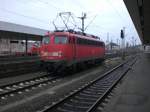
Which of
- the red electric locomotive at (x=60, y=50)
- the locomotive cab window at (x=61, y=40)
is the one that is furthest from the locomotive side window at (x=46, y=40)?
the locomotive cab window at (x=61, y=40)

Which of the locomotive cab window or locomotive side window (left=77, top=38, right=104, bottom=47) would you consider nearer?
the locomotive cab window

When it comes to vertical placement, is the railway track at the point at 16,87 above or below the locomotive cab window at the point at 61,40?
below

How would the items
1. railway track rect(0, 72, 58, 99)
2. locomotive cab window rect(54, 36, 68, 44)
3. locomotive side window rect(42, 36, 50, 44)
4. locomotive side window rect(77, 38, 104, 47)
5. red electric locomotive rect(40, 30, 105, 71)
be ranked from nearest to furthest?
railway track rect(0, 72, 58, 99)
red electric locomotive rect(40, 30, 105, 71)
locomotive cab window rect(54, 36, 68, 44)
locomotive side window rect(42, 36, 50, 44)
locomotive side window rect(77, 38, 104, 47)

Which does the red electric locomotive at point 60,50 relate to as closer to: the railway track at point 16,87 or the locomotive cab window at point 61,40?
the locomotive cab window at point 61,40

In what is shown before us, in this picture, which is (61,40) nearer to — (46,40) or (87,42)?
(46,40)

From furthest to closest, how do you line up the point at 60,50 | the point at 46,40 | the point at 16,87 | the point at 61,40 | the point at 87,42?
1. the point at 87,42
2. the point at 46,40
3. the point at 61,40
4. the point at 60,50
5. the point at 16,87

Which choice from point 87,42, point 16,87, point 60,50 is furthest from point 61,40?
point 16,87

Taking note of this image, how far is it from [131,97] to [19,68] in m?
11.2

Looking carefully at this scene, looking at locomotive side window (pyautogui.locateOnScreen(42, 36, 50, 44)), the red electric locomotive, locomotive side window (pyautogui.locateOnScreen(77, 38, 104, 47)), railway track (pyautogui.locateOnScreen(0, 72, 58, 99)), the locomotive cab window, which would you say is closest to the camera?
railway track (pyautogui.locateOnScreen(0, 72, 58, 99))

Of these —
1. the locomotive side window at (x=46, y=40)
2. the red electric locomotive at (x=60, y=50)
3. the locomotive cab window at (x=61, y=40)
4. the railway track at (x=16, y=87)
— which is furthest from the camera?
the locomotive side window at (x=46, y=40)

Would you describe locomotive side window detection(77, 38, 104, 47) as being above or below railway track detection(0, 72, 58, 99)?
above

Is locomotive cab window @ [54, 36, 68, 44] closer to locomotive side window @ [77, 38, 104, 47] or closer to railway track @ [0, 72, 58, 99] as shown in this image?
locomotive side window @ [77, 38, 104, 47]

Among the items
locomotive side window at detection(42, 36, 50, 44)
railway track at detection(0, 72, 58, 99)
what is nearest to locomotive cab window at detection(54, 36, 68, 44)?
locomotive side window at detection(42, 36, 50, 44)

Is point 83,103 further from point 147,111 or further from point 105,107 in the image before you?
point 147,111
